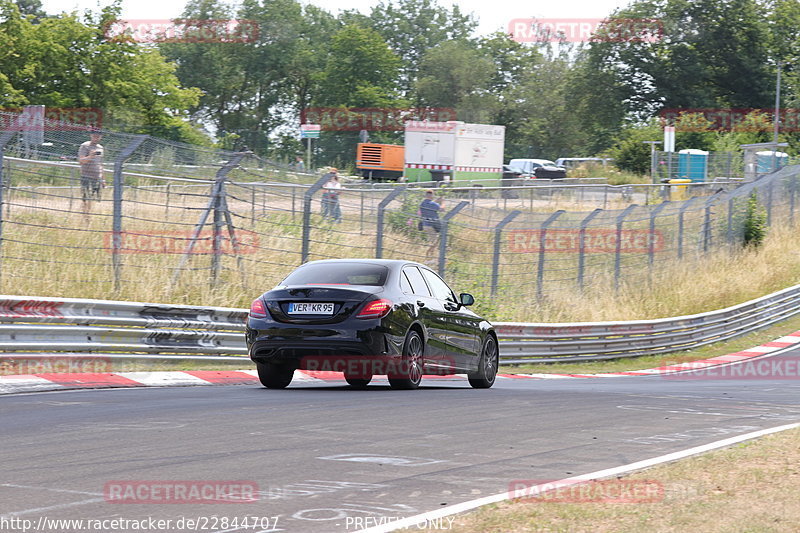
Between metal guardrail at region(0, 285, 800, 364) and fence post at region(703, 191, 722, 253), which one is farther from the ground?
fence post at region(703, 191, 722, 253)

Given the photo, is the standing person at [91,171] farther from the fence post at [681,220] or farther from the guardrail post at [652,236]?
the fence post at [681,220]

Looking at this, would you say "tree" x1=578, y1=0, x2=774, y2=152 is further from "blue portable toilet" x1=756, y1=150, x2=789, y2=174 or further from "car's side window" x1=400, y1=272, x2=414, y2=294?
"car's side window" x1=400, y1=272, x2=414, y2=294

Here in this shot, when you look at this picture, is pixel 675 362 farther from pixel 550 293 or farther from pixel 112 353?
pixel 112 353

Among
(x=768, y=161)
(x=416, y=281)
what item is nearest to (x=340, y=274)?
(x=416, y=281)

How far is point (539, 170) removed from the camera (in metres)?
66.9

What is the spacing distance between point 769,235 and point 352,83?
7074 cm

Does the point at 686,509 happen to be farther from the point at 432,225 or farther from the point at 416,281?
the point at 432,225

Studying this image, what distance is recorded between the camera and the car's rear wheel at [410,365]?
12398 mm

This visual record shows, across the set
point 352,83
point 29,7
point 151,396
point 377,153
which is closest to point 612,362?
point 151,396

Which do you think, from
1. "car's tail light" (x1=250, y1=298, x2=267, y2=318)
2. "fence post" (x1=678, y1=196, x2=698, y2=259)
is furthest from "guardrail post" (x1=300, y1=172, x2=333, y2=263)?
"fence post" (x1=678, y1=196, x2=698, y2=259)

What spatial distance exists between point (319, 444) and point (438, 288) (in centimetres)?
589

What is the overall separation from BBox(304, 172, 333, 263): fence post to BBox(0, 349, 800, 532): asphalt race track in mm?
4631

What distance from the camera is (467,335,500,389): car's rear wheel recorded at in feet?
48.5

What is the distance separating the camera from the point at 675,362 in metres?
25.3
